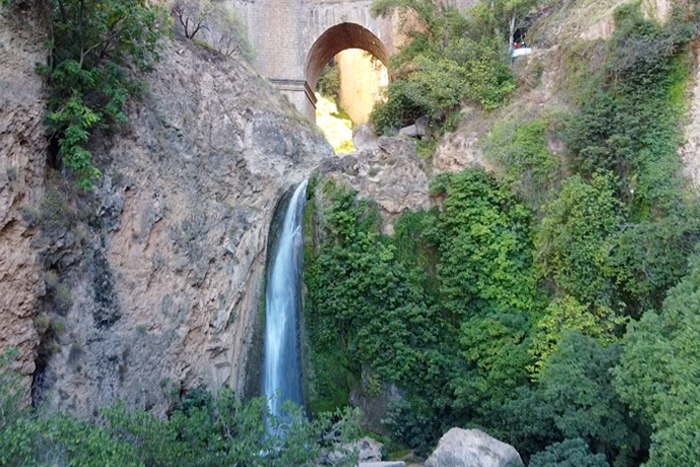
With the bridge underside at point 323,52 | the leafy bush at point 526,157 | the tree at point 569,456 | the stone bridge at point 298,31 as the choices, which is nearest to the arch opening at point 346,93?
the bridge underside at point 323,52

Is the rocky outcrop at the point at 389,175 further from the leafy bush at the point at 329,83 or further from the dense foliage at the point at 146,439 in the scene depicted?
the leafy bush at the point at 329,83

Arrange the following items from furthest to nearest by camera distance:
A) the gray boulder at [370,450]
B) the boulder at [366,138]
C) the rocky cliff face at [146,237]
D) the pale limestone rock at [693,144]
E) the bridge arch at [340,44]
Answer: the bridge arch at [340,44] < the boulder at [366,138] < the gray boulder at [370,450] < the pale limestone rock at [693,144] < the rocky cliff face at [146,237]

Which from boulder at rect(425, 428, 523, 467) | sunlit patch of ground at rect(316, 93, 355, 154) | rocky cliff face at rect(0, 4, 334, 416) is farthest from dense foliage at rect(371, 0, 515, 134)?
sunlit patch of ground at rect(316, 93, 355, 154)

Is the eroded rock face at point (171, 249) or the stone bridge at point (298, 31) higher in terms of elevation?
the stone bridge at point (298, 31)

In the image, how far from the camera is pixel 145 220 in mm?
13578

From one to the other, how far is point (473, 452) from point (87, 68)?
1228cm

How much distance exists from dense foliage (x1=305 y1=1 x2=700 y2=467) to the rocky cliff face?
2.38 metres

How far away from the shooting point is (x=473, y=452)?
36.7ft

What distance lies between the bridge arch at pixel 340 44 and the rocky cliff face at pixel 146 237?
7.35m

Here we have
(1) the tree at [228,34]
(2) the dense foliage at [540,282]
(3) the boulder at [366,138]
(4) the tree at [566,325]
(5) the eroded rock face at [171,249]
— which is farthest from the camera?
(3) the boulder at [366,138]

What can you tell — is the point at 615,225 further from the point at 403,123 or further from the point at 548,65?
the point at 403,123

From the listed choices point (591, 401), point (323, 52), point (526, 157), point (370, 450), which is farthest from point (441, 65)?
point (370, 450)

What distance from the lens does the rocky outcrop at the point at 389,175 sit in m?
16.2

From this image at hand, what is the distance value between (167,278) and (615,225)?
35.8 feet
